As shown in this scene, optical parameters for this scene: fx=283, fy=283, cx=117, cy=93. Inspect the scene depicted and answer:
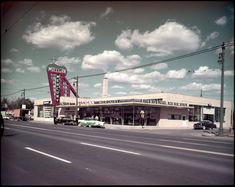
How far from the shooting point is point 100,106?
5244 cm

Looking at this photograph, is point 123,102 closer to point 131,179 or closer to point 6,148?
point 6,148

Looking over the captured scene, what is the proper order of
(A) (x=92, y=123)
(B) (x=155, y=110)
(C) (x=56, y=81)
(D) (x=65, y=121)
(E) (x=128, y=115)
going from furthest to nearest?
(C) (x=56, y=81) → (B) (x=155, y=110) → (D) (x=65, y=121) → (E) (x=128, y=115) → (A) (x=92, y=123)

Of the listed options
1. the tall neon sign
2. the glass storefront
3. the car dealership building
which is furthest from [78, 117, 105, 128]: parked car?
the tall neon sign

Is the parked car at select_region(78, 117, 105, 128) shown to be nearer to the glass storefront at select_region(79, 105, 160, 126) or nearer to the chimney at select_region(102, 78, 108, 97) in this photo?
the glass storefront at select_region(79, 105, 160, 126)

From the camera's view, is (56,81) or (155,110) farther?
(56,81)

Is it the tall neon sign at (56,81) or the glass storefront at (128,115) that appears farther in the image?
the tall neon sign at (56,81)

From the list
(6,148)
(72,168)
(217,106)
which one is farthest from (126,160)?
(217,106)

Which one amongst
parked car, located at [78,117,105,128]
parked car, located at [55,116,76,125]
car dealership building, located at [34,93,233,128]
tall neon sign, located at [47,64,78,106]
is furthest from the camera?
tall neon sign, located at [47,64,78,106]

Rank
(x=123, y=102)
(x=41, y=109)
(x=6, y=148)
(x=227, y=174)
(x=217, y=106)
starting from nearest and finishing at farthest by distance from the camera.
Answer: (x=227, y=174) → (x=6, y=148) → (x=123, y=102) → (x=217, y=106) → (x=41, y=109)

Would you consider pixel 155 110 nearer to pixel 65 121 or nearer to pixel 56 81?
pixel 65 121

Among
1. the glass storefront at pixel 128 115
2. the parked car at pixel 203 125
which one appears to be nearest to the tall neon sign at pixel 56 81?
the glass storefront at pixel 128 115

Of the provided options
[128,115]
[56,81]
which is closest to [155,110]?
[128,115]

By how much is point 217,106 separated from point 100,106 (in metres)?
26.4

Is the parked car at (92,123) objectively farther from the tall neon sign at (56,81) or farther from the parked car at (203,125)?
the tall neon sign at (56,81)
